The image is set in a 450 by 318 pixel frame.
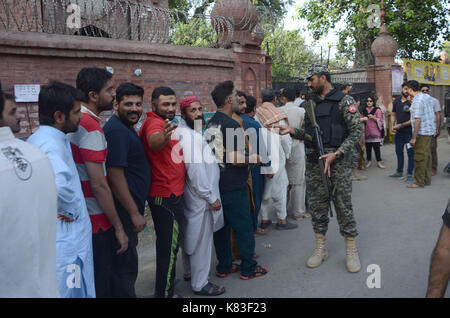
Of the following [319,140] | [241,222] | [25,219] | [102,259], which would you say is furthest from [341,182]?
[25,219]

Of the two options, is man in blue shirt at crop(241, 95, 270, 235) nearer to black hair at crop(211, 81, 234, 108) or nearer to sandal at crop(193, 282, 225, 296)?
black hair at crop(211, 81, 234, 108)

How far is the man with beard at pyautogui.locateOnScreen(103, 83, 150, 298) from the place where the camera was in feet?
9.00

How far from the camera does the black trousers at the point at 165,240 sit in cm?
315

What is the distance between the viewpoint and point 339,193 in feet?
12.5

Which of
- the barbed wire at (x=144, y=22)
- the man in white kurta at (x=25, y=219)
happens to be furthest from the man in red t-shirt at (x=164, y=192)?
the barbed wire at (x=144, y=22)

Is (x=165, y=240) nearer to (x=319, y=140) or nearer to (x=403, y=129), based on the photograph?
(x=319, y=140)

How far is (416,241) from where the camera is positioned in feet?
14.5

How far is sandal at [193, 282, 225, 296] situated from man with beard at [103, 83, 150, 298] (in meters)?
0.74

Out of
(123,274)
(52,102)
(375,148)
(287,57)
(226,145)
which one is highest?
(287,57)

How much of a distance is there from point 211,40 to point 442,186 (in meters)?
5.08

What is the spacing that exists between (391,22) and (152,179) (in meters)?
14.5

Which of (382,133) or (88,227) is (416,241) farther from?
(382,133)

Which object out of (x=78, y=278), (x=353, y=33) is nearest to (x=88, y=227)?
(x=78, y=278)

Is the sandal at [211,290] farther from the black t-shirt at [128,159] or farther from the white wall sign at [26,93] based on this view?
the white wall sign at [26,93]
